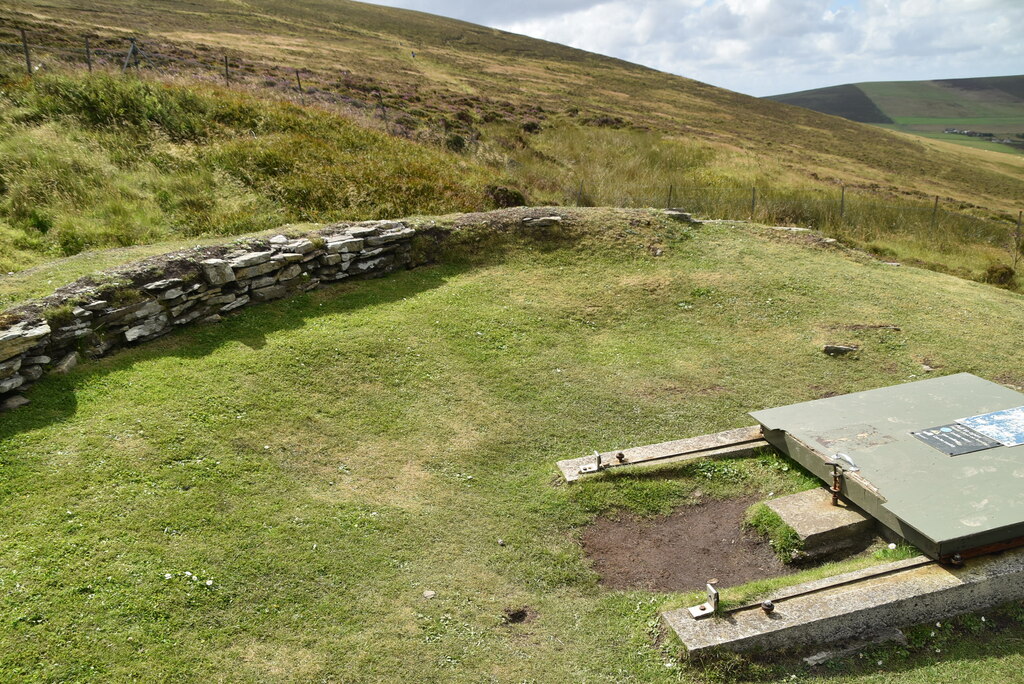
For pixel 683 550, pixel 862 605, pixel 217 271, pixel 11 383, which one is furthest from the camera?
pixel 217 271

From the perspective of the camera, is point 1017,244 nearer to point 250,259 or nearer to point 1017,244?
point 1017,244

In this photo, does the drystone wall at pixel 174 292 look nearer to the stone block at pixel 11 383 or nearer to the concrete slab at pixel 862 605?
the stone block at pixel 11 383

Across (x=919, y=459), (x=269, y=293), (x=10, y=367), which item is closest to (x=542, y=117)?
(x=269, y=293)

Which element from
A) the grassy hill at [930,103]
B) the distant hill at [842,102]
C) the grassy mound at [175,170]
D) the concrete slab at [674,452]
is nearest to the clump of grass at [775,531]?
the concrete slab at [674,452]

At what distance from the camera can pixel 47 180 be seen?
13.0m

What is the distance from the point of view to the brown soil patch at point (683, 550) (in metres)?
5.90

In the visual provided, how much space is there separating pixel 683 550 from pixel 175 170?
47.4 ft

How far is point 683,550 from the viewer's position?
20.7 ft

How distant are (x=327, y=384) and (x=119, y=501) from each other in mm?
3057

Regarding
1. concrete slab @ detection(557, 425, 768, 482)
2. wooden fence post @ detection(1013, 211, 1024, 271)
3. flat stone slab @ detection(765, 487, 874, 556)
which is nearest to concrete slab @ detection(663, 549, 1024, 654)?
flat stone slab @ detection(765, 487, 874, 556)

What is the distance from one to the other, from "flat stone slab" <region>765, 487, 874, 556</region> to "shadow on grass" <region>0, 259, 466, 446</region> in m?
7.35

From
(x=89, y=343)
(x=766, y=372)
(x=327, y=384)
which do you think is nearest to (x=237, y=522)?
(x=327, y=384)

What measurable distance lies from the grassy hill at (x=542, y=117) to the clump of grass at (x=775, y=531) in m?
11.6

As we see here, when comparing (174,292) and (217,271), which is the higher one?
(217,271)
